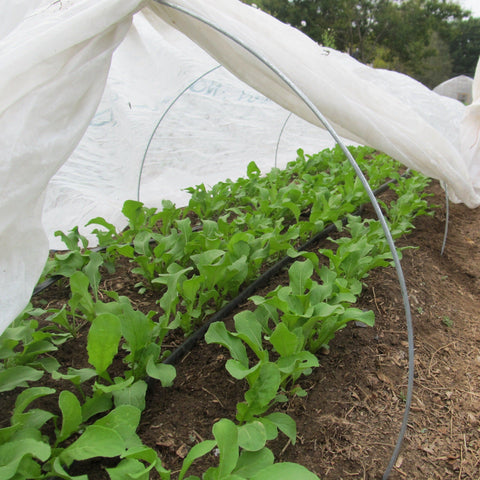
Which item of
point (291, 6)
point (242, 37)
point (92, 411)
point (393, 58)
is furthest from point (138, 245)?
point (393, 58)

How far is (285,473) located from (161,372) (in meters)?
0.61

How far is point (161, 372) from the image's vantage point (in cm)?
145

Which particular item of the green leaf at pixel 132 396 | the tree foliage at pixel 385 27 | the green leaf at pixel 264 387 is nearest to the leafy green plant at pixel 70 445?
the green leaf at pixel 132 396

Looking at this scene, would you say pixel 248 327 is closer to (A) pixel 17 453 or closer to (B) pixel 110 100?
(A) pixel 17 453

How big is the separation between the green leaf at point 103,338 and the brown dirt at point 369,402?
0.32m

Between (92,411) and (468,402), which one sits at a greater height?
(92,411)

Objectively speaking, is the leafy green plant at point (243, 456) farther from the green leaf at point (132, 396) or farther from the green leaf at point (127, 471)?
the green leaf at point (132, 396)

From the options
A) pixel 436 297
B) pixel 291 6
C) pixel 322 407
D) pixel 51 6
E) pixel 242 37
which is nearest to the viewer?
pixel 51 6

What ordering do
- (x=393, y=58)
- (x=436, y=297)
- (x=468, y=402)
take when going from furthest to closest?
(x=393, y=58)
(x=436, y=297)
(x=468, y=402)

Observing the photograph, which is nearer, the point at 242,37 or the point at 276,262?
the point at 242,37

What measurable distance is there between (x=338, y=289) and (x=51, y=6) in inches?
60.9

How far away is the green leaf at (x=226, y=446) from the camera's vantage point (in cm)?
103

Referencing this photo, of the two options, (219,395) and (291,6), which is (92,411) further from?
(291,6)

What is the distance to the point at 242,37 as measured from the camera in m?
1.49
